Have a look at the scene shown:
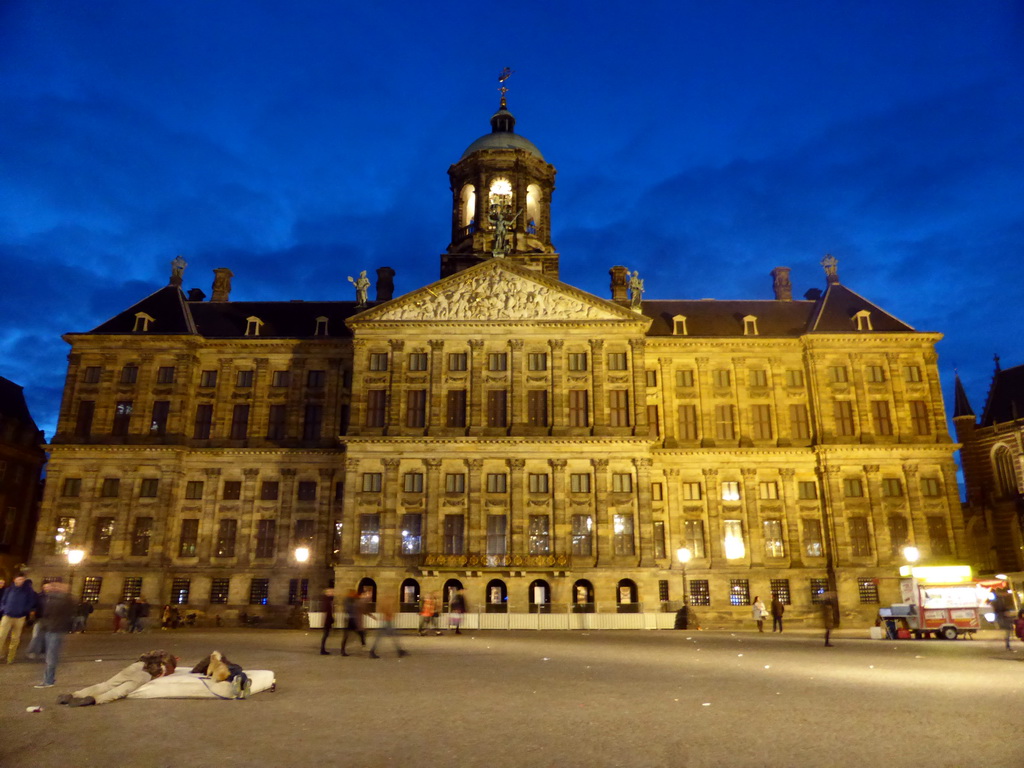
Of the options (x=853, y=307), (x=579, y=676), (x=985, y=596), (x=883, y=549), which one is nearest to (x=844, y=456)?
(x=883, y=549)

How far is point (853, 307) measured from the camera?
54.7 m

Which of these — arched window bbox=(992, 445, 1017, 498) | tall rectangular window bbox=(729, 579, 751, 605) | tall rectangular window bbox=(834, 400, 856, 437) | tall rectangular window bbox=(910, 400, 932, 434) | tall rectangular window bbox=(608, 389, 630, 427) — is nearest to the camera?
tall rectangular window bbox=(608, 389, 630, 427)

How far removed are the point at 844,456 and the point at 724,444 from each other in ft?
25.5

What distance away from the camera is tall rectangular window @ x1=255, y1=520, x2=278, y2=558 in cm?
4931

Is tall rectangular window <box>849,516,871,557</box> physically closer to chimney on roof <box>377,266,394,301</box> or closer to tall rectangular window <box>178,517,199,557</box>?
chimney on roof <box>377,266,394,301</box>

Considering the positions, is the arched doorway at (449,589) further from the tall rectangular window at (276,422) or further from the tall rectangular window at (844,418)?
the tall rectangular window at (844,418)

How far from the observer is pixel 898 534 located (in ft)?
158

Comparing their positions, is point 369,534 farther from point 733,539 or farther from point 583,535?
point 733,539

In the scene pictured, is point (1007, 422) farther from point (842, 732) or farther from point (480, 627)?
point (842, 732)

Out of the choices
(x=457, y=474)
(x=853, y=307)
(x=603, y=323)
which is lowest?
(x=457, y=474)

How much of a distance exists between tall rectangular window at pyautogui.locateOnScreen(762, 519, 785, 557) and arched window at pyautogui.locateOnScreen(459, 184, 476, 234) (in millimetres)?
30443

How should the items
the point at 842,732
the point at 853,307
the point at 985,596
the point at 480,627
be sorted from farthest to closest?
the point at 853,307
the point at 480,627
the point at 985,596
the point at 842,732

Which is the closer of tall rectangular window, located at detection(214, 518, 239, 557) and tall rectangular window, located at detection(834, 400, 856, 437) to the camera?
tall rectangular window, located at detection(214, 518, 239, 557)

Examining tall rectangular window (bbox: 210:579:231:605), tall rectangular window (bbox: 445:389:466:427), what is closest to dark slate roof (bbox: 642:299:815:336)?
tall rectangular window (bbox: 445:389:466:427)
